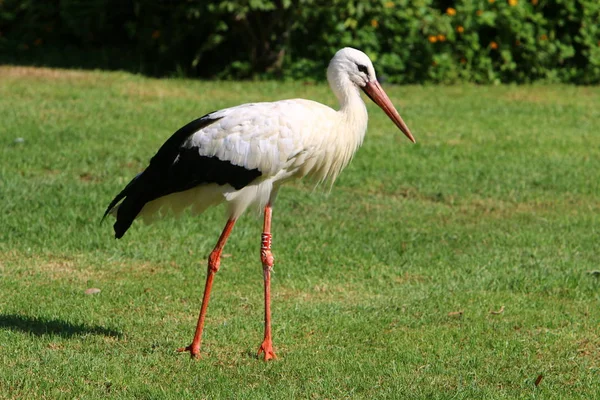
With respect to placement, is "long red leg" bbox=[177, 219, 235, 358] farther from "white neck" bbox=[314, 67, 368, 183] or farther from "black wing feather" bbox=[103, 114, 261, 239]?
"white neck" bbox=[314, 67, 368, 183]

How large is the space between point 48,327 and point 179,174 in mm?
1143

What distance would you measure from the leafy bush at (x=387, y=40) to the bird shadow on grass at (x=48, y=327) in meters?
7.56

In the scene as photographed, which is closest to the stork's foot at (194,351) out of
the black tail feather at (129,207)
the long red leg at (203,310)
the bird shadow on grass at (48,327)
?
the long red leg at (203,310)

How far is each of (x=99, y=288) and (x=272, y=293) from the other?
3.57ft

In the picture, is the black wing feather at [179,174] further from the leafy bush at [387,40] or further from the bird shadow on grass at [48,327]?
the leafy bush at [387,40]

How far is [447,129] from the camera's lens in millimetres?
10922

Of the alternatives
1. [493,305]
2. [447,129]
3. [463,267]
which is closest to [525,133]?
[447,129]

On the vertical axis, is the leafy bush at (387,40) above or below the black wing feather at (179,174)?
below

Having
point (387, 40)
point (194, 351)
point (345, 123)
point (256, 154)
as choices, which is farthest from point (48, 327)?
point (387, 40)

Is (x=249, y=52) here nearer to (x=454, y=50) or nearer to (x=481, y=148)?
(x=454, y=50)

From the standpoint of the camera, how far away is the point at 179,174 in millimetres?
5398

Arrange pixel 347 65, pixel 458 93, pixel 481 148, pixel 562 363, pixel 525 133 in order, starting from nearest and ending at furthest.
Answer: pixel 562 363 → pixel 347 65 → pixel 481 148 → pixel 525 133 → pixel 458 93

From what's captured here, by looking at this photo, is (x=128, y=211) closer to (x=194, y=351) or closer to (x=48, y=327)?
(x=48, y=327)

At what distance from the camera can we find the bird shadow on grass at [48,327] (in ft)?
18.0
